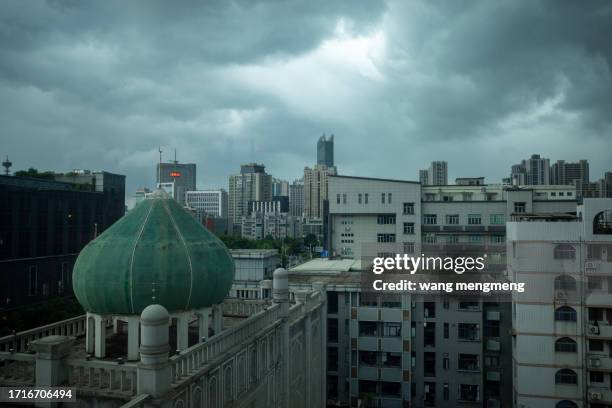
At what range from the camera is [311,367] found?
898 inches

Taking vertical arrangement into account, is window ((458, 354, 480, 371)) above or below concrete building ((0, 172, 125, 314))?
below

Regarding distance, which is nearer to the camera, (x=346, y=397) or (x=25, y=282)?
(x=346, y=397)

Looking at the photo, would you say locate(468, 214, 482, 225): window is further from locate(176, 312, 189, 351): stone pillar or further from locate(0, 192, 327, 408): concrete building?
locate(176, 312, 189, 351): stone pillar

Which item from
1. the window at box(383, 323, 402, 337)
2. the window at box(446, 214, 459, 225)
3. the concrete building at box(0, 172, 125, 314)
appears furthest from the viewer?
the window at box(446, 214, 459, 225)

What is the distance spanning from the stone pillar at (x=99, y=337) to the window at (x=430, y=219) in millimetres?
36155

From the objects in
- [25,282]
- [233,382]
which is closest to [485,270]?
Answer: [233,382]

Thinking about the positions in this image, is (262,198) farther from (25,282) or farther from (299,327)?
(299,327)

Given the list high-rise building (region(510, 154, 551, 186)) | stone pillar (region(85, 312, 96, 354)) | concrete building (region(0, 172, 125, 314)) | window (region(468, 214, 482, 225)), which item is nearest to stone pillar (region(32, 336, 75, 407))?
stone pillar (region(85, 312, 96, 354))

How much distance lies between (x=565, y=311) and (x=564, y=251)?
316 cm

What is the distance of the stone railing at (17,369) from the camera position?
11906 millimetres

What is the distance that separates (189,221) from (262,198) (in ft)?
521

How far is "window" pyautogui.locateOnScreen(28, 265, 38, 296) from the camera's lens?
44.4m

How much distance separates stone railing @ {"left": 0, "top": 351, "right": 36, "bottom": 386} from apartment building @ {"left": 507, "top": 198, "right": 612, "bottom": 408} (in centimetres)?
2292

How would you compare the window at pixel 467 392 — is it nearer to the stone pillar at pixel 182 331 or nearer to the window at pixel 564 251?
the window at pixel 564 251
